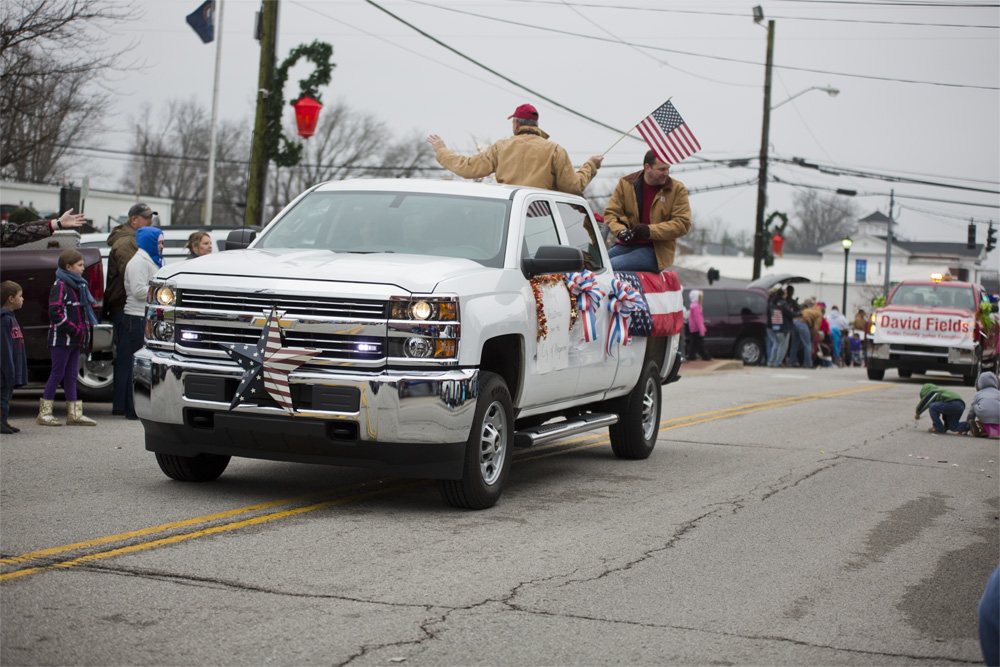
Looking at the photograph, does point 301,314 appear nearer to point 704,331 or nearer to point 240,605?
point 240,605

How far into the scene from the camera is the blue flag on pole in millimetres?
29344

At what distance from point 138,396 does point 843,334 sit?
31.5m

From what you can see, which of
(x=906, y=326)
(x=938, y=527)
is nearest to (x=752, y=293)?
(x=906, y=326)

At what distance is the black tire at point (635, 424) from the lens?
978 centimetres

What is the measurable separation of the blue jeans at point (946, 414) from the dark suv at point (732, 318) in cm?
1563

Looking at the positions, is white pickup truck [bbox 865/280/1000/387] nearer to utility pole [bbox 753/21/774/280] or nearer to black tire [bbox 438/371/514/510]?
utility pole [bbox 753/21/774/280]

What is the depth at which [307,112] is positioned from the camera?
20797 mm

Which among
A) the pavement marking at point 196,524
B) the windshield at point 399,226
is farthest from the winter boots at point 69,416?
the pavement marking at point 196,524

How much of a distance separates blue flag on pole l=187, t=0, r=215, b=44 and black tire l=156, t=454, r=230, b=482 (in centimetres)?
2398

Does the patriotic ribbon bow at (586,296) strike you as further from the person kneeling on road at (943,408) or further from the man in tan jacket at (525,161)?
the person kneeling on road at (943,408)

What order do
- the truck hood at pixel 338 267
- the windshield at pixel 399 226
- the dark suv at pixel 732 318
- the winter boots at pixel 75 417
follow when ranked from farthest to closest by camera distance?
the dark suv at pixel 732 318
the winter boots at pixel 75 417
the windshield at pixel 399 226
the truck hood at pixel 338 267

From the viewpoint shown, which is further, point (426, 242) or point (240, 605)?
point (426, 242)

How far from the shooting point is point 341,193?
26.7ft

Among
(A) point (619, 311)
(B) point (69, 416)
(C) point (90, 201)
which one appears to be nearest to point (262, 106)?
(B) point (69, 416)
